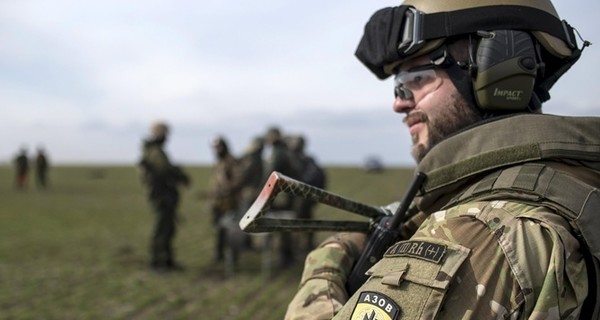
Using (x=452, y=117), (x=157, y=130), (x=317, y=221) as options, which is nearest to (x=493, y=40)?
(x=452, y=117)

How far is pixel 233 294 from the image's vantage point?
748cm

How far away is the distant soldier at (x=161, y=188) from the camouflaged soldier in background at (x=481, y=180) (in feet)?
22.6

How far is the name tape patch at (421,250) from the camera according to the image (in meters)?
1.20

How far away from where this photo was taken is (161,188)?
855 centimetres

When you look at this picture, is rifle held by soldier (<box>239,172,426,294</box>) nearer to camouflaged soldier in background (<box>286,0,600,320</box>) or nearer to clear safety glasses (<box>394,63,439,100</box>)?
camouflaged soldier in background (<box>286,0,600,320</box>)

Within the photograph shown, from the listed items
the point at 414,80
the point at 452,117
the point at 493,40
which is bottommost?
the point at 452,117

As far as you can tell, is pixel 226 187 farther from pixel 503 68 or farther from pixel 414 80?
pixel 503 68

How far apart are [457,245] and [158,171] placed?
25.0 feet

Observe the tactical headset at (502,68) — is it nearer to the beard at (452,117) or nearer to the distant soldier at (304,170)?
the beard at (452,117)

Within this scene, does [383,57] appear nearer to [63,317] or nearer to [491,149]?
[491,149]

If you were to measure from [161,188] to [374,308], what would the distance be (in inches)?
303

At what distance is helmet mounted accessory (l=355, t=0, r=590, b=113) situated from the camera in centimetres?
155

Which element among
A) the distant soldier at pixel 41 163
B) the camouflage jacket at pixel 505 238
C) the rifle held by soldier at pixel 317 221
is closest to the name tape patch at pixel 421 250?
the camouflage jacket at pixel 505 238

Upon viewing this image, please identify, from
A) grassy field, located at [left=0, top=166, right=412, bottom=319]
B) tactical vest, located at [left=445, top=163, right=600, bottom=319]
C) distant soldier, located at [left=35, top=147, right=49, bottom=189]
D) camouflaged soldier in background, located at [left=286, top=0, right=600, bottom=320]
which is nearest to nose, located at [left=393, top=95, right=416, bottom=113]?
camouflaged soldier in background, located at [left=286, top=0, right=600, bottom=320]
